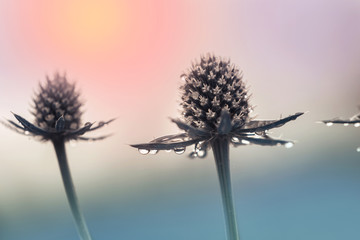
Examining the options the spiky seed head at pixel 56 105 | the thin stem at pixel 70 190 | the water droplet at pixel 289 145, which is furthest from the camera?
the spiky seed head at pixel 56 105

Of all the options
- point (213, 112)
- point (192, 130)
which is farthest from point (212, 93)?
point (192, 130)

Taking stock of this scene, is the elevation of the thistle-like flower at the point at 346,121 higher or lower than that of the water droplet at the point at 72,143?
lower

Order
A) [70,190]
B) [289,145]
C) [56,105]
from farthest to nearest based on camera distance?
[56,105]
[70,190]
[289,145]

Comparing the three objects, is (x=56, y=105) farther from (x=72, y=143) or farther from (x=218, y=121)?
(x=218, y=121)

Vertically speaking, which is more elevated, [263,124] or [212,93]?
[212,93]

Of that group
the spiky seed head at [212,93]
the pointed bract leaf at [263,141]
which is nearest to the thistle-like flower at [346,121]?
the pointed bract leaf at [263,141]

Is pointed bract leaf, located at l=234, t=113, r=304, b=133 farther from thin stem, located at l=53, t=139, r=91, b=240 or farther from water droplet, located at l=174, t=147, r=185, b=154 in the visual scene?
thin stem, located at l=53, t=139, r=91, b=240

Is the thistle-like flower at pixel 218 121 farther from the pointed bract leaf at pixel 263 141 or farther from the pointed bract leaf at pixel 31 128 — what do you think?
the pointed bract leaf at pixel 31 128
